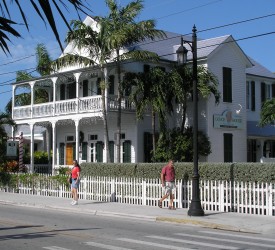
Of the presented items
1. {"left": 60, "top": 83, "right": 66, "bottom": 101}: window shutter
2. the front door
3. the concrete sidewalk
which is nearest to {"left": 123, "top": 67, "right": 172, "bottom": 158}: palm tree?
the concrete sidewalk

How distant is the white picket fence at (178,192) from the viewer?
50.0 ft

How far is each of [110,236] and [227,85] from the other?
64.6 feet

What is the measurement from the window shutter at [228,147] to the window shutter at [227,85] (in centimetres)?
222

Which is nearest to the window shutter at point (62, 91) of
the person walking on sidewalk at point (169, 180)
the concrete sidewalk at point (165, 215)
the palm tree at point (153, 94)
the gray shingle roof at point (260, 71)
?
the palm tree at point (153, 94)

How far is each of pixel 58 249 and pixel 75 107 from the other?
20.6 metres

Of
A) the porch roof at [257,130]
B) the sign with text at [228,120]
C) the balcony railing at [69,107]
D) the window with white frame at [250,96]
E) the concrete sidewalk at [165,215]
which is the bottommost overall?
the concrete sidewalk at [165,215]

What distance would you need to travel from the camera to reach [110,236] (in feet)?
36.3

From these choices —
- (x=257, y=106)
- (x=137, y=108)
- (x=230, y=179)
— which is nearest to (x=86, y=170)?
(x=137, y=108)

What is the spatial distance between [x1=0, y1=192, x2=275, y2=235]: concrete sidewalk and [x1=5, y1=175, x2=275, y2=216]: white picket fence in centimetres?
51

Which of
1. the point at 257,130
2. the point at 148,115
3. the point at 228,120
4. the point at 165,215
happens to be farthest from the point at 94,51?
the point at 165,215

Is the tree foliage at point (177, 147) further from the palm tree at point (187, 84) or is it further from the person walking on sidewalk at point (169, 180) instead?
the person walking on sidewalk at point (169, 180)

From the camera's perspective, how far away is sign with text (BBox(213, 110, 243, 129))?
92.6 feet

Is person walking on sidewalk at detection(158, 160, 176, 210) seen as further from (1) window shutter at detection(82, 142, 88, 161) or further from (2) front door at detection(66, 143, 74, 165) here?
(2) front door at detection(66, 143, 74, 165)

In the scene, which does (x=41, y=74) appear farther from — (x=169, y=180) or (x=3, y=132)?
(x=169, y=180)
